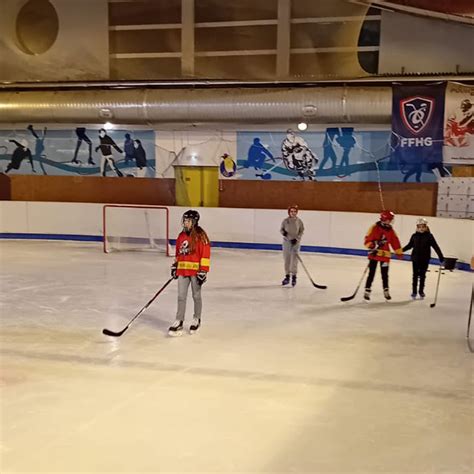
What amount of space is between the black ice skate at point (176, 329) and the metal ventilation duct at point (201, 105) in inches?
232

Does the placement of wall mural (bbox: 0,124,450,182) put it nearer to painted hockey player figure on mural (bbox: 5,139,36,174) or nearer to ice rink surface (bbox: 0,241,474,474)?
painted hockey player figure on mural (bbox: 5,139,36,174)

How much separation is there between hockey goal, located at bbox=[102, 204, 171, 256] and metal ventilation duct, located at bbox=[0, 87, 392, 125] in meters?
1.92

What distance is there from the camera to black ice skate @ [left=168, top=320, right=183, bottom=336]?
209 inches

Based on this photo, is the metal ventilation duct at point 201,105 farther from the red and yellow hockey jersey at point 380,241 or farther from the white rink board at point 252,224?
the red and yellow hockey jersey at point 380,241

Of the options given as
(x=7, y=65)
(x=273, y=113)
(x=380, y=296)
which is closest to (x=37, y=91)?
(x=7, y=65)

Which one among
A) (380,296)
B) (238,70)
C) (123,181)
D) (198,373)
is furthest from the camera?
(123,181)

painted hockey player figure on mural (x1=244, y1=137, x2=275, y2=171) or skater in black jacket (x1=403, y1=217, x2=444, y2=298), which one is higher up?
painted hockey player figure on mural (x1=244, y1=137, x2=275, y2=171)

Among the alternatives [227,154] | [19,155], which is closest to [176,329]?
[227,154]

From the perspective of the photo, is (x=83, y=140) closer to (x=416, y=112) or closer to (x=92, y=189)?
(x=92, y=189)

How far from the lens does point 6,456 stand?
3002 millimetres

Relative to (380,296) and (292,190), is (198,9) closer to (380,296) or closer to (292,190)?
(292,190)

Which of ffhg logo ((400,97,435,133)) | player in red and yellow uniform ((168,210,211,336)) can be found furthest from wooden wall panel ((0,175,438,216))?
player in red and yellow uniform ((168,210,211,336))

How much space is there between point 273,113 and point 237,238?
2865 millimetres

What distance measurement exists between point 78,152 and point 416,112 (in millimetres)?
7582
